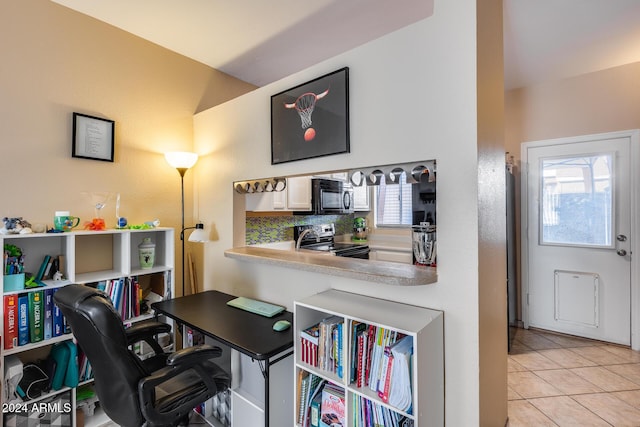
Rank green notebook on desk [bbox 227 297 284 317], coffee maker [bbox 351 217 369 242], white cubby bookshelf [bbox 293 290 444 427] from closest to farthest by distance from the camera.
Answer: white cubby bookshelf [bbox 293 290 444 427]
green notebook on desk [bbox 227 297 284 317]
coffee maker [bbox 351 217 369 242]

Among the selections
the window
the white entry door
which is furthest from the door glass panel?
the window

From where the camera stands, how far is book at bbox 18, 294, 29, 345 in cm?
173

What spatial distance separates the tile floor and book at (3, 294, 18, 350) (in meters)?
3.10

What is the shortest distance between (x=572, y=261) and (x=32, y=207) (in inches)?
193

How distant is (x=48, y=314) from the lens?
1828mm

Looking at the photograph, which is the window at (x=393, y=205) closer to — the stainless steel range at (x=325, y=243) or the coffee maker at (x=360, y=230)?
the coffee maker at (x=360, y=230)

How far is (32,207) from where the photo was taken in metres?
1.97

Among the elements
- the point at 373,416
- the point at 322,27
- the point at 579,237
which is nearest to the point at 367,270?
the point at 373,416

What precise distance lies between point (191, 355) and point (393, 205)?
332 centimetres

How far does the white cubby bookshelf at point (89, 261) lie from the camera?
1.83 meters

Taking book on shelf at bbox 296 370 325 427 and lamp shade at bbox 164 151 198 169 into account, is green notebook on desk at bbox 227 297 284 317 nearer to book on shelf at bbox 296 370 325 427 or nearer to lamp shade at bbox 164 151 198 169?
book on shelf at bbox 296 370 325 427

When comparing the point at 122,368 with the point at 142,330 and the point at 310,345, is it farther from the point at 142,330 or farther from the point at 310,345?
the point at 310,345

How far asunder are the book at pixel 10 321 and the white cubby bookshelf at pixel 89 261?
2 cm

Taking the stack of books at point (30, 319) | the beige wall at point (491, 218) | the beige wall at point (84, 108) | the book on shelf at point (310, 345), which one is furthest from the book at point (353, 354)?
the beige wall at point (84, 108)
